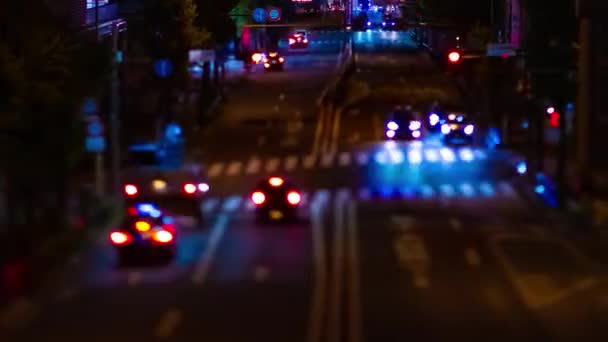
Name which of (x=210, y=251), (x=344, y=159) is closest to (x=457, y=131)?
(x=344, y=159)

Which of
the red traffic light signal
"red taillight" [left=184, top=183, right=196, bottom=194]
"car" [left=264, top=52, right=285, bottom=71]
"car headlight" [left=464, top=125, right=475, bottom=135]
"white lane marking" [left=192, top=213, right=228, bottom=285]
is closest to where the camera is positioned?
"white lane marking" [left=192, top=213, right=228, bottom=285]

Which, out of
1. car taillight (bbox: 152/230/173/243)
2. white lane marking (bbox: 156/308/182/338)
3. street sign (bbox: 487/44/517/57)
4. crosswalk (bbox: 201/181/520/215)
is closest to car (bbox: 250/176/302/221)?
crosswalk (bbox: 201/181/520/215)

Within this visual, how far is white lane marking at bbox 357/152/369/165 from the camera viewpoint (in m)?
60.7

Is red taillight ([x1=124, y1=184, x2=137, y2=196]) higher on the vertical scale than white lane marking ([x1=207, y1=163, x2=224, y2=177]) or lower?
higher

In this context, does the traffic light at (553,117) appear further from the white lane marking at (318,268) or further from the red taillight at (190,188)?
the red taillight at (190,188)

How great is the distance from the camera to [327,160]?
61.8 meters

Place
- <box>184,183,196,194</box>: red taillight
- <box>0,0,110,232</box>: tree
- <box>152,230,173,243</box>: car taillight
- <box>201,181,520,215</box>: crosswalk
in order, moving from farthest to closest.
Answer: <box>201,181,520,215</box>: crosswalk, <box>184,183,196,194</box>: red taillight, <box>0,0,110,232</box>: tree, <box>152,230,173,243</box>: car taillight

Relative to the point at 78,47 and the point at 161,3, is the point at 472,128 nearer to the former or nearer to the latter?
the point at 161,3

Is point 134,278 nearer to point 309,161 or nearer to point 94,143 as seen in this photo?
point 94,143

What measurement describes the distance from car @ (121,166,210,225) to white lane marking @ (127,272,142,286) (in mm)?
6727

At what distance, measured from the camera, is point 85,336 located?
2161 cm

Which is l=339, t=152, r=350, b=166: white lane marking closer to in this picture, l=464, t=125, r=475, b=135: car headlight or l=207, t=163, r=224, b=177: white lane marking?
l=207, t=163, r=224, b=177: white lane marking

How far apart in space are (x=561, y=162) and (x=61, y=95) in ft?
58.6

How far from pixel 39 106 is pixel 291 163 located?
24.4 metres
